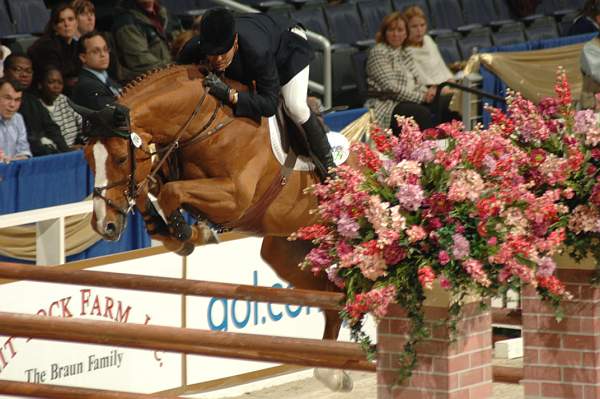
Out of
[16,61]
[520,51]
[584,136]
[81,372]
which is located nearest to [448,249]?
[584,136]

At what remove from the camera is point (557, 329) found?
4.68 metres

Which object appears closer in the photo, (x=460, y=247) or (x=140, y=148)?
(x=460, y=247)

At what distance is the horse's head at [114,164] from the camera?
273 inches

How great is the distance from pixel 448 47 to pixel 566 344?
10278 millimetres

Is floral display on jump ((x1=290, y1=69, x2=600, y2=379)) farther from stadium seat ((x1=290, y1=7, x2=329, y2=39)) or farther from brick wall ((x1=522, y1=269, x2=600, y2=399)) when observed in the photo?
stadium seat ((x1=290, y1=7, x2=329, y2=39))

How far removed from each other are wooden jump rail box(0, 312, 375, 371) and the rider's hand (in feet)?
7.16

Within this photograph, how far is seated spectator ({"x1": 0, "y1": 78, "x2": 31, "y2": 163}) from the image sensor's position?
30.7 ft

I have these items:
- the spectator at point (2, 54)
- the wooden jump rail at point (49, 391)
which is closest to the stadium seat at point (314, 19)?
the spectator at point (2, 54)

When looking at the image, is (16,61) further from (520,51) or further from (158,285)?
(520,51)

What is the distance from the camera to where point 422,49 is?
1269cm

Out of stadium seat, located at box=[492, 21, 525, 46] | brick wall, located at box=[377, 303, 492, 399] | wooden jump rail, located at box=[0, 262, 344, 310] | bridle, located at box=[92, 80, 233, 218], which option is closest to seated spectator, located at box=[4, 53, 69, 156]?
bridle, located at box=[92, 80, 233, 218]

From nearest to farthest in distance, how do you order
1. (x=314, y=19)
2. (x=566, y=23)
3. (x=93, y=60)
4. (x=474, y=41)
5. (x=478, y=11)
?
(x=93, y=60)
(x=314, y=19)
(x=474, y=41)
(x=478, y=11)
(x=566, y=23)

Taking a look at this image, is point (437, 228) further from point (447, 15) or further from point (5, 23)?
point (447, 15)

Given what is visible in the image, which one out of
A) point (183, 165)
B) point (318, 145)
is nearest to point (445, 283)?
point (183, 165)
